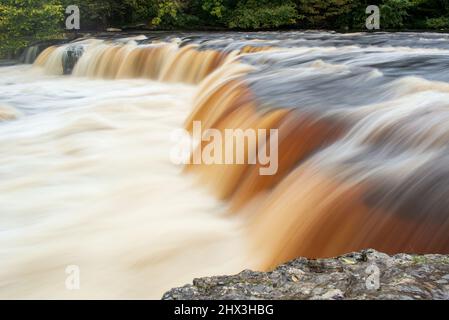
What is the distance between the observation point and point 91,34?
1669 cm

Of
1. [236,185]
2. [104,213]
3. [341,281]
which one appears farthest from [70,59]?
[341,281]

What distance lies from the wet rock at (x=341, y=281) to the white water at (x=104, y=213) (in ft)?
3.80

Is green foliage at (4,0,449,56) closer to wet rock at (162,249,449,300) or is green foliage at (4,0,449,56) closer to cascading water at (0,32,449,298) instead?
cascading water at (0,32,449,298)

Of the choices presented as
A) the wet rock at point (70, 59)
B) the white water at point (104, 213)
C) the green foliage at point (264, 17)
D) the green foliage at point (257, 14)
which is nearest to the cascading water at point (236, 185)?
the white water at point (104, 213)

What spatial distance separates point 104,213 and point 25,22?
38.0ft

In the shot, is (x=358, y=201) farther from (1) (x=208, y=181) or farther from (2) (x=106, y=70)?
(2) (x=106, y=70)

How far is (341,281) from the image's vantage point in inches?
71.9

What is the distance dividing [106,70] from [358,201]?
10600 mm

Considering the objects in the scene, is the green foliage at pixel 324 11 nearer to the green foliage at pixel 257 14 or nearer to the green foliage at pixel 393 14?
the green foliage at pixel 257 14

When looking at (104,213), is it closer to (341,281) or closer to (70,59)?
(341,281)

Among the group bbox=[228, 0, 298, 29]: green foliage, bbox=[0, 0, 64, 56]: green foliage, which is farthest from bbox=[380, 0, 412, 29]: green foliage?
bbox=[0, 0, 64, 56]: green foliage

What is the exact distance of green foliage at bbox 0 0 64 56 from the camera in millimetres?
13562

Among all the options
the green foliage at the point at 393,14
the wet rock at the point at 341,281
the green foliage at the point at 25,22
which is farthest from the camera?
the green foliage at the point at 393,14

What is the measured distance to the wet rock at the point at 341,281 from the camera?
5.61 feet
